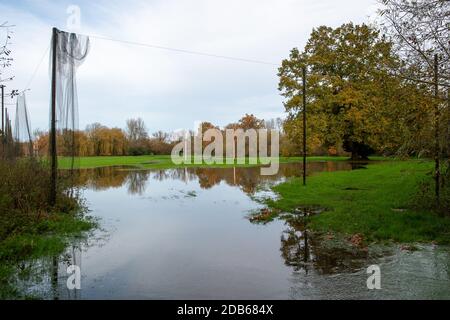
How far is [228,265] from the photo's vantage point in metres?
6.75

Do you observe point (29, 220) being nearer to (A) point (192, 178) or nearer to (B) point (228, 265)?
(B) point (228, 265)

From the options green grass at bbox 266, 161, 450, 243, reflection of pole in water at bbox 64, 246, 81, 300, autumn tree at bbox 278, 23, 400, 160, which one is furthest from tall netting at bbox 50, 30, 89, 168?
autumn tree at bbox 278, 23, 400, 160

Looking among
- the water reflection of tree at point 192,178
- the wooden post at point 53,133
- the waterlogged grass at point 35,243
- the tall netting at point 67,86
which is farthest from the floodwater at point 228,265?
the water reflection of tree at point 192,178

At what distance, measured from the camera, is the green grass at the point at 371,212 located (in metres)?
8.49

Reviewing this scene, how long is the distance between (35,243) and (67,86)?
6.08 m

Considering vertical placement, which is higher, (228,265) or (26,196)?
(26,196)

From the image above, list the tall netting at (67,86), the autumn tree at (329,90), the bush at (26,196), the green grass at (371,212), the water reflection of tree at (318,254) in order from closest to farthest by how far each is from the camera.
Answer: the water reflection of tree at (318,254)
the green grass at (371,212)
the bush at (26,196)
the tall netting at (67,86)
the autumn tree at (329,90)

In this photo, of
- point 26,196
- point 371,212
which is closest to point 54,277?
point 26,196

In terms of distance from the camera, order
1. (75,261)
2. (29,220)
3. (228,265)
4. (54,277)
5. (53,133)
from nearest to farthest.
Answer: (54,277) < (228,265) < (75,261) < (29,220) < (53,133)

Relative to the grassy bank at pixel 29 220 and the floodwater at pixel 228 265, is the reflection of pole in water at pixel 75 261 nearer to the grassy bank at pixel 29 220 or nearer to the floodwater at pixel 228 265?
the floodwater at pixel 228 265

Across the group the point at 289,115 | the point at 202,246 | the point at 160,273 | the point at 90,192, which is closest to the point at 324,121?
the point at 289,115

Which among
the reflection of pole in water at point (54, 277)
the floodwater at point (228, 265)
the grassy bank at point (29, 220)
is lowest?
the reflection of pole in water at point (54, 277)

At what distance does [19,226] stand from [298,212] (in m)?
8.02

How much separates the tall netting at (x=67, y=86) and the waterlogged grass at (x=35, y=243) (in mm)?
2761
